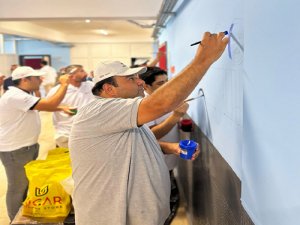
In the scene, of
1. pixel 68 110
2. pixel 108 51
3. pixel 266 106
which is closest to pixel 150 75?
pixel 68 110

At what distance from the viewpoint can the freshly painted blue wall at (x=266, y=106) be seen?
0.76m

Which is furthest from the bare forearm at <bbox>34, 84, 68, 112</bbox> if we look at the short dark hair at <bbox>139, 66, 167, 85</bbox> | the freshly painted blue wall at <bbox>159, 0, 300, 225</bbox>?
the freshly painted blue wall at <bbox>159, 0, 300, 225</bbox>

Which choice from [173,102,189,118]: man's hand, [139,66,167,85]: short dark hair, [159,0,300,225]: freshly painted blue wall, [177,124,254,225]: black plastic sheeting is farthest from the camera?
[139,66,167,85]: short dark hair

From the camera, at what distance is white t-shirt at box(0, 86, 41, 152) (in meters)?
2.54

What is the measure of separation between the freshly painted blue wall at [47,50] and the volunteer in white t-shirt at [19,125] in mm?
9544

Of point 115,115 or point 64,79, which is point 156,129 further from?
point 64,79

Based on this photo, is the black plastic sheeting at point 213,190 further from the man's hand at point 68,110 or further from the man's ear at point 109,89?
the man's hand at point 68,110

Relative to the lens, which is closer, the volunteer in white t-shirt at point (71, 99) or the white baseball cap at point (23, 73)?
the white baseball cap at point (23, 73)

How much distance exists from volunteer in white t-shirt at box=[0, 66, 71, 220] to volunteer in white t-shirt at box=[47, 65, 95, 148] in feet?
1.25

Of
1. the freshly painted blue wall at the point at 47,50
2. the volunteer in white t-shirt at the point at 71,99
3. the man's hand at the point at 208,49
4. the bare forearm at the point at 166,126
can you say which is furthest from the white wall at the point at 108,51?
the man's hand at the point at 208,49

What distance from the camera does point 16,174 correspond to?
266cm

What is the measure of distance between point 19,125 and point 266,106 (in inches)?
90.7

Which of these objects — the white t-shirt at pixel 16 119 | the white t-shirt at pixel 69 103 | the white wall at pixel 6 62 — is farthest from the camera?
the white wall at pixel 6 62

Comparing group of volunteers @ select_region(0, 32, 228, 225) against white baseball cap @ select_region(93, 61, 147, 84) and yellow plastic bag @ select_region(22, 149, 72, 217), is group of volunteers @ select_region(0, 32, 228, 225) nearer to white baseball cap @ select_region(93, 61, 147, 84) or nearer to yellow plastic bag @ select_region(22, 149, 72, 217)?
white baseball cap @ select_region(93, 61, 147, 84)
